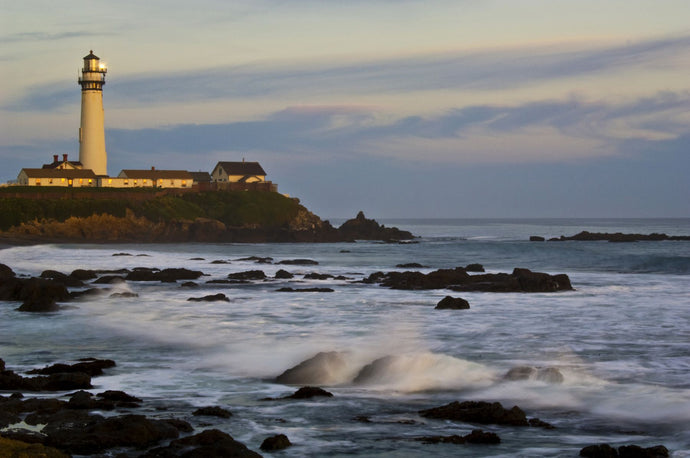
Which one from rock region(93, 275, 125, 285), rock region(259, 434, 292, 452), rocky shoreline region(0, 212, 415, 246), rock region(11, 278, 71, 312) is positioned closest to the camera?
rock region(259, 434, 292, 452)

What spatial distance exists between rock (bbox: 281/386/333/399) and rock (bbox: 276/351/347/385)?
3.42 feet

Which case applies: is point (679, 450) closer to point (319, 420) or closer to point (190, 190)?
point (319, 420)

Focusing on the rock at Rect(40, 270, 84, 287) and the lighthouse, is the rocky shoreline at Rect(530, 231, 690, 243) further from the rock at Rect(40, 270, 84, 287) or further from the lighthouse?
the rock at Rect(40, 270, 84, 287)

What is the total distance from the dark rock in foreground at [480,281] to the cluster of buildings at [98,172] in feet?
164

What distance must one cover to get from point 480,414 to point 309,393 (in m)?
2.42

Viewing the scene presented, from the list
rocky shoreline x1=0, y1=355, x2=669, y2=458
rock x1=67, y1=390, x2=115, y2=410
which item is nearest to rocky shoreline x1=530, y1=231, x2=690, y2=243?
rocky shoreline x1=0, y1=355, x2=669, y2=458

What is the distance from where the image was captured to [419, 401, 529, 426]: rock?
9734 mm

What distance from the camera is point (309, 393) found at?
36.3ft

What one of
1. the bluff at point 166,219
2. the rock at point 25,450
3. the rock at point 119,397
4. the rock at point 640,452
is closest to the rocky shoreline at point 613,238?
the bluff at point 166,219

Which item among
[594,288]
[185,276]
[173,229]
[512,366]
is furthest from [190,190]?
[512,366]

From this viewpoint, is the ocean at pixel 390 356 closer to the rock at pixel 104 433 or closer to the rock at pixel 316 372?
the rock at pixel 316 372

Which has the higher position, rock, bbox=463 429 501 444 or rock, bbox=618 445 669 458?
rock, bbox=618 445 669 458

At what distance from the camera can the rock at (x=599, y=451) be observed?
827cm

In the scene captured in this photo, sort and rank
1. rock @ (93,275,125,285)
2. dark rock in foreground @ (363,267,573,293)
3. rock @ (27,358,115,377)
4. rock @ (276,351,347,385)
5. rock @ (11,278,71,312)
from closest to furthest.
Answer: rock @ (27,358,115,377) < rock @ (276,351,347,385) < rock @ (11,278,71,312) < dark rock in foreground @ (363,267,573,293) < rock @ (93,275,125,285)
